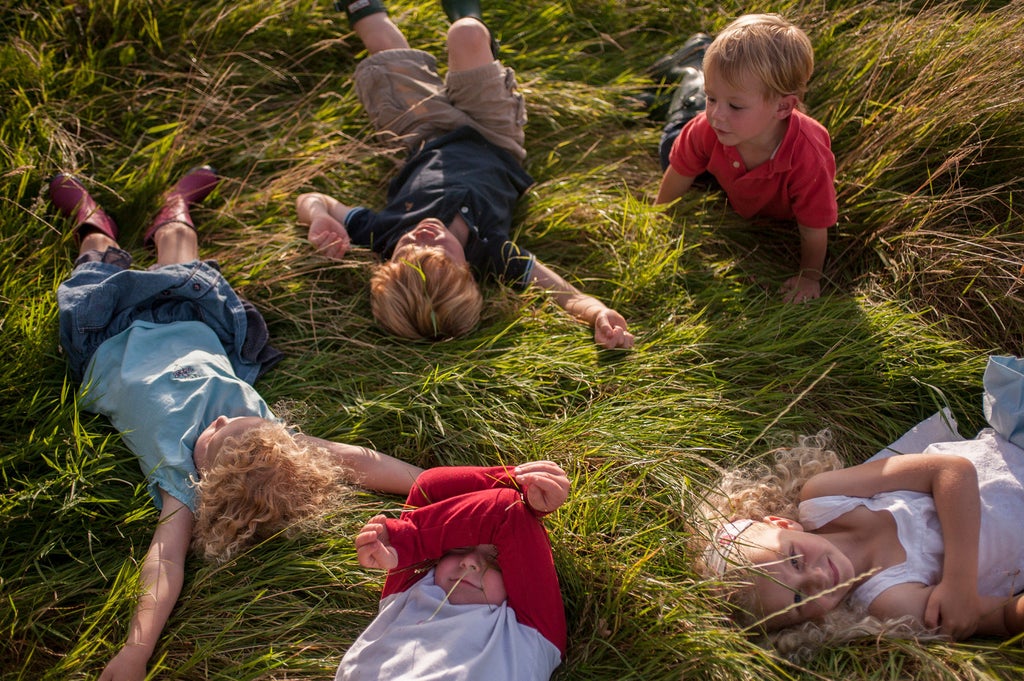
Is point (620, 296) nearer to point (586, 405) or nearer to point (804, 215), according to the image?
point (586, 405)

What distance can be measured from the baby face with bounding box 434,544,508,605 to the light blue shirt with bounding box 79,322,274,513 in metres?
0.91

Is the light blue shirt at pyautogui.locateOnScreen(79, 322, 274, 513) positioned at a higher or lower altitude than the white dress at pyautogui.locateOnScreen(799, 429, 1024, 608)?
lower

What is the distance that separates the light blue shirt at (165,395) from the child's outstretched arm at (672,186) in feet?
6.59

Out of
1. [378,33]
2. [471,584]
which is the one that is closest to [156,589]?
[471,584]

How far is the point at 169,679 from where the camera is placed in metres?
2.31

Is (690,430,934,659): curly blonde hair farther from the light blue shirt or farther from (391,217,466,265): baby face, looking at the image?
the light blue shirt

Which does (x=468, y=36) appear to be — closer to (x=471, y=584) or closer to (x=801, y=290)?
(x=801, y=290)

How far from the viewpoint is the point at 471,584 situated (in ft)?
7.57

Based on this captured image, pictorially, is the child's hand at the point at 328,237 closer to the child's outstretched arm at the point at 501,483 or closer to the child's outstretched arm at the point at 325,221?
the child's outstretched arm at the point at 325,221

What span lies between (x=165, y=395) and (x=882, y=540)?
8.30 feet

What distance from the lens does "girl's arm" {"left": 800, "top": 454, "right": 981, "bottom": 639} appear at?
234cm

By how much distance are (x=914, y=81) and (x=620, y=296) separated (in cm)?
162

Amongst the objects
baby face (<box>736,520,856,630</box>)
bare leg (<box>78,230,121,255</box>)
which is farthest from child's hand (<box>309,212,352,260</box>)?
baby face (<box>736,520,856,630</box>)

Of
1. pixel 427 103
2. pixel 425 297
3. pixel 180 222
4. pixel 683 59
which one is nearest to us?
pixel 425 297
